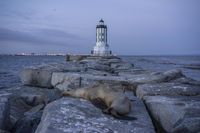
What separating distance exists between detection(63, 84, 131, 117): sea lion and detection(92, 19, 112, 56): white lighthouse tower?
132 feet

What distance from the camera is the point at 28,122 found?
17.7ft

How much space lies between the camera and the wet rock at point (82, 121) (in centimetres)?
371

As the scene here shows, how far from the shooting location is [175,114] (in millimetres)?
4832

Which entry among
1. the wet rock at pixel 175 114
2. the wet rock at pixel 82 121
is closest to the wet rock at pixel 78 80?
the wet rock at pixel 175 114

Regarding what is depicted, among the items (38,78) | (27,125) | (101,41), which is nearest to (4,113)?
(27,125)

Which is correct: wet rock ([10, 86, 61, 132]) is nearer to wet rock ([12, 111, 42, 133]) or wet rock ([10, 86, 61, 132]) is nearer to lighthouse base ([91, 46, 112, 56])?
wet rock ([12, 111, 42, 133])

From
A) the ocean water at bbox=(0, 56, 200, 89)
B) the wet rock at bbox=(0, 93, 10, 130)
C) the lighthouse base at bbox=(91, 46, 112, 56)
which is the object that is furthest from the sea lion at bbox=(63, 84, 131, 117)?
the lighthouse base at bbox=(91, 46, 112, 56)

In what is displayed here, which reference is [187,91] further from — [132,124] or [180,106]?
[132,124]

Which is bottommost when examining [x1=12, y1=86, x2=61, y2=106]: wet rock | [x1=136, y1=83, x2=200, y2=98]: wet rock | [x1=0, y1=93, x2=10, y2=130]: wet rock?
[x1=12, y1=86, x2=61, y2=106]: wet rock

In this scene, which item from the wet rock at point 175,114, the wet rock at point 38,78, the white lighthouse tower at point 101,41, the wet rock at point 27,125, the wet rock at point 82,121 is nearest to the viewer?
the wet rock at point 82,121

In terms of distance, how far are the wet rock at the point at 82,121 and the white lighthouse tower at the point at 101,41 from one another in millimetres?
41211

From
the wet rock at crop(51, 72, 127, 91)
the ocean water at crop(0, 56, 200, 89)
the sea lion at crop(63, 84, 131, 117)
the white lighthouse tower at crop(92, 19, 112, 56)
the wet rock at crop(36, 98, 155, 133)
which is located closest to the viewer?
the wet rock at crop(36, 98, 155, 133)

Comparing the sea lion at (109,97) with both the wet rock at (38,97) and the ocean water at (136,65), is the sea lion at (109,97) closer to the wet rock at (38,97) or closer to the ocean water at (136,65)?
the wet rock at (38,97)

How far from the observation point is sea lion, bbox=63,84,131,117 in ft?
15.4
